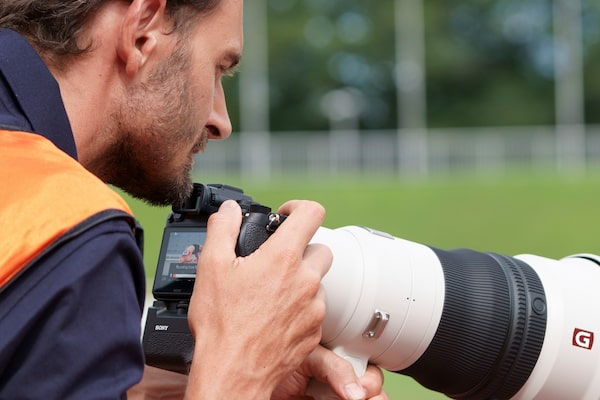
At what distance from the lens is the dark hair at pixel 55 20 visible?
74.2 inches

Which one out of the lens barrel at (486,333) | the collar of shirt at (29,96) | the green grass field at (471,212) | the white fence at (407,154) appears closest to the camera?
the collar of shirt at (29,96)

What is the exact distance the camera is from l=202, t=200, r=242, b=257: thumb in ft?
6.11

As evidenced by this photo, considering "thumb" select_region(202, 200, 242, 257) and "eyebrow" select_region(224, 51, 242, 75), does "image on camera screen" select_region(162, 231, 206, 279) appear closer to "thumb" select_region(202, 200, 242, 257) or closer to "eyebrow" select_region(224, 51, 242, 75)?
"thumb" select_region(202, 200, 242, 257)

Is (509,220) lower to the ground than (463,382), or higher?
lower

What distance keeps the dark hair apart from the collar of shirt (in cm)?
12

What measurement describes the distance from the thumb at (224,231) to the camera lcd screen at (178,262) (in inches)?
9.1

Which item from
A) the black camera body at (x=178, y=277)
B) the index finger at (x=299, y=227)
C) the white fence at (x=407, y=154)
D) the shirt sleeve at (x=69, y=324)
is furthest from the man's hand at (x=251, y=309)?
the white fence at (x=407, y=154)

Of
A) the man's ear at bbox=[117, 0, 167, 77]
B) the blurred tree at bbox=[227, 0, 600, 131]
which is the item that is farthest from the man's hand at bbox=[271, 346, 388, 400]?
the blurred tree at bbox=[227, 0, 600, 131]

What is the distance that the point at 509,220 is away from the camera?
1722 centimetres

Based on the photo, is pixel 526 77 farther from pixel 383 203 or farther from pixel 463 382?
pixel 463 382

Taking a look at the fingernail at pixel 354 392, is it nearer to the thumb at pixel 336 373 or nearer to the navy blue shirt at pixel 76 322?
the thumb at pixel 336 373

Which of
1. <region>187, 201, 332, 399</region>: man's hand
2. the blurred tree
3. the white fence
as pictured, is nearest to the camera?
<region>187, 201, 332, 399</region>: man's hand

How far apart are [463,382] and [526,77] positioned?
1251 inches

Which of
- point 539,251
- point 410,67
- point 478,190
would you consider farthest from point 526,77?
point 539,251
